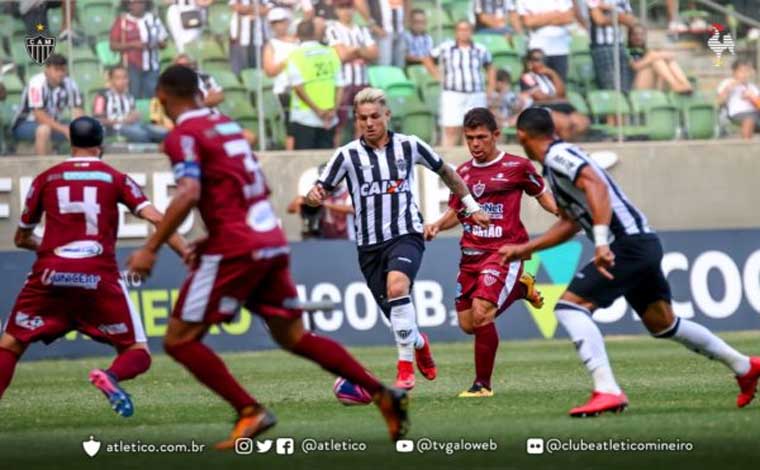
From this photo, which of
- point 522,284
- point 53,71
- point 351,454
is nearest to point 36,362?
point 53,71

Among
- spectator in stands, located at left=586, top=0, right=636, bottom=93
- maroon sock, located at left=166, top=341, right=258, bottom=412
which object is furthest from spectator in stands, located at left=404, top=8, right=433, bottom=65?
maroon sock, located at left=166, top=341, right=258, bottom=412

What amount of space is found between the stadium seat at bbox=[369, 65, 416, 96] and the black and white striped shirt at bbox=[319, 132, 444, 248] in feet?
35.7

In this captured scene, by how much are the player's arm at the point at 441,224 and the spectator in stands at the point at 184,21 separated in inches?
414

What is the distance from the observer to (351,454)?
9.04 m

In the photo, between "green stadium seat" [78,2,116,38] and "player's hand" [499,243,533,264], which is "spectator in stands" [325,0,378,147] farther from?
"player's hand" [499,243,533,264]

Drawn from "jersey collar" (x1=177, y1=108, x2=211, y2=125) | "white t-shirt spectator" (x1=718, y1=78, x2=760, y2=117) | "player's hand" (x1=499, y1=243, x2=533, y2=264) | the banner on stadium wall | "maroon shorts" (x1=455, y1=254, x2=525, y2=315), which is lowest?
the banner on stadium wall

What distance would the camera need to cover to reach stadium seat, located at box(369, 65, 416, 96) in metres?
23.9

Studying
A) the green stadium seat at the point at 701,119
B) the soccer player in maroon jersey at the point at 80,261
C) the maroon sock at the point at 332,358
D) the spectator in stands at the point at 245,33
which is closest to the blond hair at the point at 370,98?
the soccer player in maroon jersey at the point at 80,261

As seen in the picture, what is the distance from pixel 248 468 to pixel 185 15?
15841mm

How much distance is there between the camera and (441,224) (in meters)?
13.8

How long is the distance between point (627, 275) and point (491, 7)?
14.2 m

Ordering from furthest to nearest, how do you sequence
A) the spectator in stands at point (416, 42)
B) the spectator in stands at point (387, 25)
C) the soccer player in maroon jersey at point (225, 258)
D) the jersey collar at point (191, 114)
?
the spectator in stands at point (416, 42) < the spectator in stands at point (387, 25) < the jersey collar at point (191, 114) < the soccer player in maroon jersey at point (225, 258)

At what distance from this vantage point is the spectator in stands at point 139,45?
23391 mm

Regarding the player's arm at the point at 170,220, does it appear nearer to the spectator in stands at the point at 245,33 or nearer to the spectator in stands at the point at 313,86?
the spectator in stands at the point at 313,86
